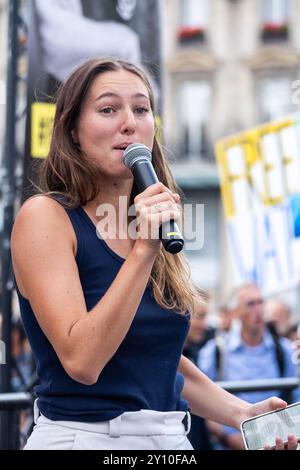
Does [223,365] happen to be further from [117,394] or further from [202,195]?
[202,195]

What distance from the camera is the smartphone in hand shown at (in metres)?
2.11

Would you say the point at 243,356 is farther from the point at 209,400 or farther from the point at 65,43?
the point at 209,400

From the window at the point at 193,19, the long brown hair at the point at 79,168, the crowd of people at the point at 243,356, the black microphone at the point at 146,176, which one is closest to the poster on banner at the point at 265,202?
the crowd of people at the point at 243,356

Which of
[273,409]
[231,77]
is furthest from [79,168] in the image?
[231,77]

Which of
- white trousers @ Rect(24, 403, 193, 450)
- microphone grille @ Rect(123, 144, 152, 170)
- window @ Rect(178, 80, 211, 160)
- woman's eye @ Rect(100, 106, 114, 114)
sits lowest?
white trousers @ Rect(24, 403, 193, 450)

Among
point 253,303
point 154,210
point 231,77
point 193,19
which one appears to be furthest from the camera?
point 193,19

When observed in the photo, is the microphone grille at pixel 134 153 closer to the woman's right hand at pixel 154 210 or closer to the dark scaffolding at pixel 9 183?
the woman's right hand at pixel 154 210

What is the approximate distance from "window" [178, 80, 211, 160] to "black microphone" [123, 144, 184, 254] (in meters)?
26.6

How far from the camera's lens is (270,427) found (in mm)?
2137

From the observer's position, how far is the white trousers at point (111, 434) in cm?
206

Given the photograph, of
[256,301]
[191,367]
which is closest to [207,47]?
[256,301]

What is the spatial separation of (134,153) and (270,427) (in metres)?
0.65

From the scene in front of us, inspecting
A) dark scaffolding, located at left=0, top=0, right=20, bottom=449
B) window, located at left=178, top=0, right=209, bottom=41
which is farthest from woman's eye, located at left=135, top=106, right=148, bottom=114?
window, located at left=178, top=0, right=209, bottom=41

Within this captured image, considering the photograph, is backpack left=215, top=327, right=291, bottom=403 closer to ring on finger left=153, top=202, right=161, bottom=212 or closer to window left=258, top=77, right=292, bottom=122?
ring on finger left=153, top=202, right=161, bottom=212
